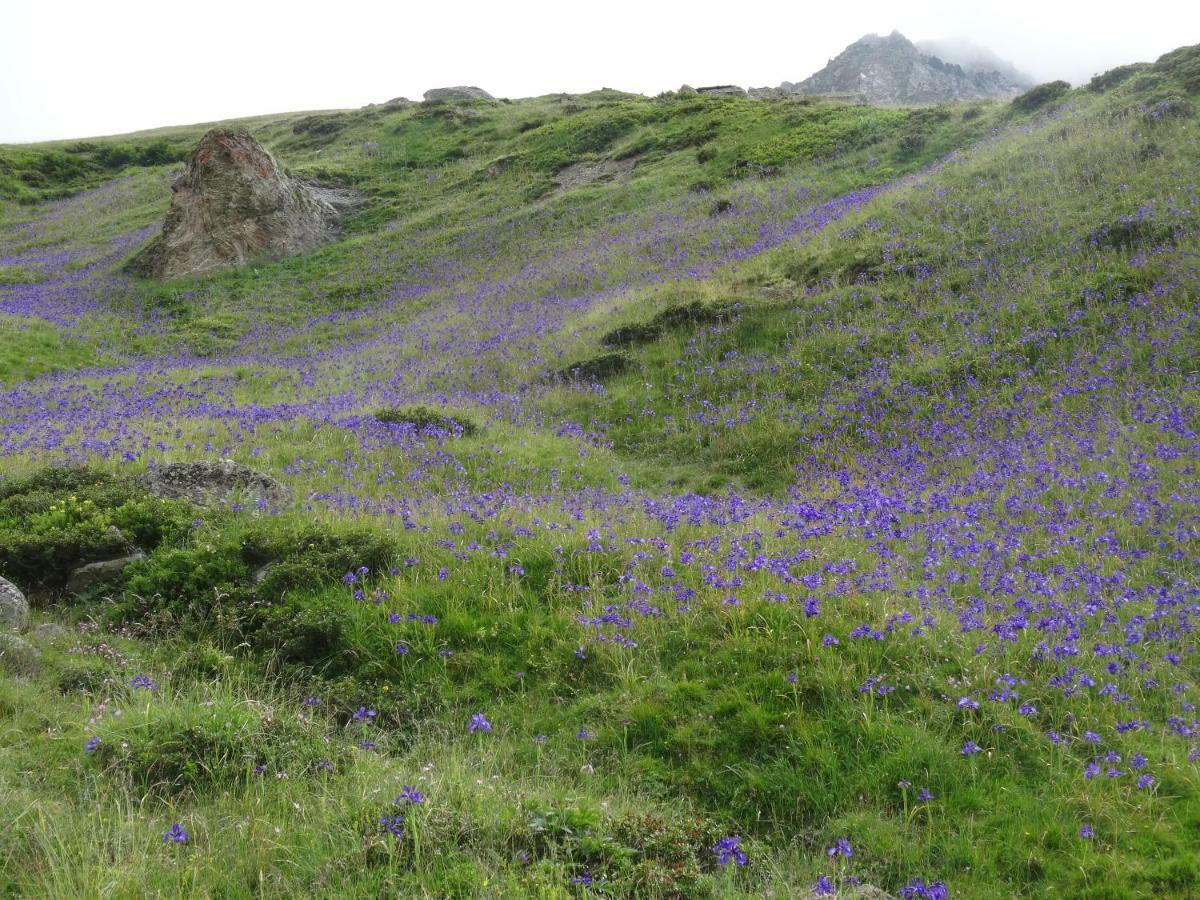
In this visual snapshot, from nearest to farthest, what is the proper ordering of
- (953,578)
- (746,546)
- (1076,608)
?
(1076,608), (953,578), (746,546)

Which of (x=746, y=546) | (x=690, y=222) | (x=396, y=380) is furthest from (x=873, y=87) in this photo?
(x=746, y=546)

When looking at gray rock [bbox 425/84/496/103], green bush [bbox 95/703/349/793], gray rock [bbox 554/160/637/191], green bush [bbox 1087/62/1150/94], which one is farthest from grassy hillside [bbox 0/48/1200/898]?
gray rock [bbox 425/84/496/103]

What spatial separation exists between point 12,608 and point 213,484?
2.92 m

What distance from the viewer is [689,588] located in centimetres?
662

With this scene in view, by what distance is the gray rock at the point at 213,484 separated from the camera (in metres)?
8.49

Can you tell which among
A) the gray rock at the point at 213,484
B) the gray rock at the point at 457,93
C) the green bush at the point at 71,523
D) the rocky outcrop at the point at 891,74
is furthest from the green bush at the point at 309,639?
the rocky outcrop at the point at 891,74

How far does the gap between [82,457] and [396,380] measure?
353 inches

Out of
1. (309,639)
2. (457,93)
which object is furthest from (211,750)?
(457,93)

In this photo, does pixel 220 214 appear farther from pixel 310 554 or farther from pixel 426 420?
pixel 310 554

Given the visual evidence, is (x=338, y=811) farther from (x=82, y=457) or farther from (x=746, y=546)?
(x=82, y=457)

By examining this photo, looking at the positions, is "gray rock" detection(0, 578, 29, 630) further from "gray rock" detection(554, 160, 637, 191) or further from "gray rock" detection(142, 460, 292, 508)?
Result: "gray rock" detection(554, 160, 637, 191)

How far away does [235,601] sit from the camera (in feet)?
21.6

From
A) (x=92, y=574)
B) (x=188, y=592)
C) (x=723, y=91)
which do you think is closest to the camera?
(x=188, y=592)

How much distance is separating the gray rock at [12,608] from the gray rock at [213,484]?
7.66 ft
